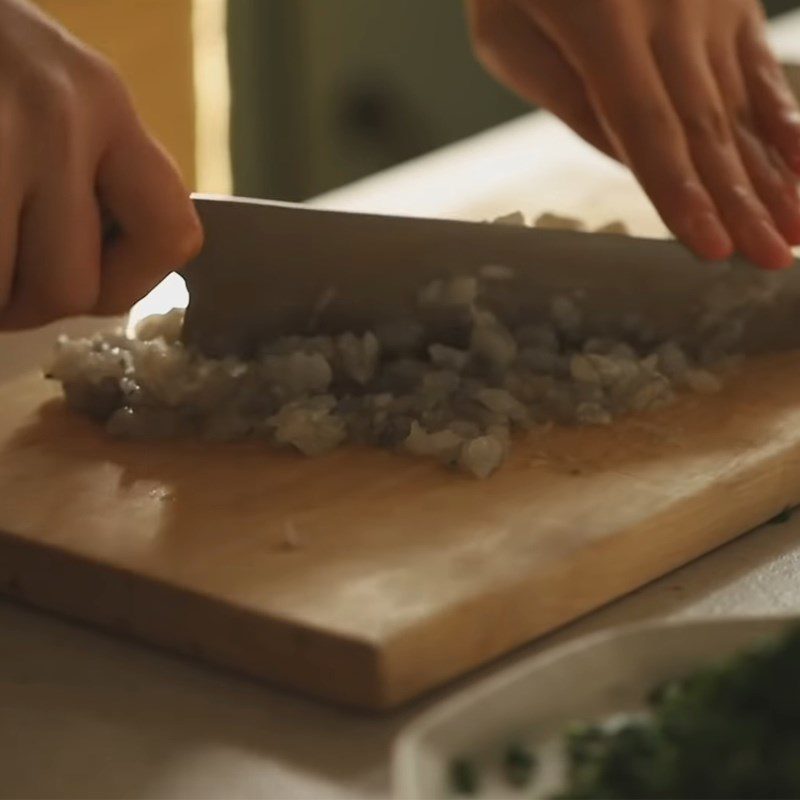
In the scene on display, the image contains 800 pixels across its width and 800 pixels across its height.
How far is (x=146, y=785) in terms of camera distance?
0.73 metres

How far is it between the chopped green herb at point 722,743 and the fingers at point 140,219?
19.8 inches

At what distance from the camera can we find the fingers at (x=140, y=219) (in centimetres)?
94

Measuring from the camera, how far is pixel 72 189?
91 cm

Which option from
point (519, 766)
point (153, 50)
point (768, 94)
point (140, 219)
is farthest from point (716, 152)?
point (153, 50)

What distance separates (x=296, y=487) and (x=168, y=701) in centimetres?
20

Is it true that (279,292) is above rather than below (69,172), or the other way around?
below

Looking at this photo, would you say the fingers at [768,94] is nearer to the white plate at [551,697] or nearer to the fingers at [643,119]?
the fingers at [643,119]

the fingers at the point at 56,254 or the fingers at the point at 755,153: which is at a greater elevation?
the fingers at the point at 56,254

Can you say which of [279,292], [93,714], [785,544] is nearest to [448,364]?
[279,292]

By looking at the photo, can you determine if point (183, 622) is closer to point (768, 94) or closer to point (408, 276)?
point (408, 276)

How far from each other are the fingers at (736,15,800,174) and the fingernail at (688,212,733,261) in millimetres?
241

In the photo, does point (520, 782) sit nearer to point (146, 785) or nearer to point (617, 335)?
point (146, 785)

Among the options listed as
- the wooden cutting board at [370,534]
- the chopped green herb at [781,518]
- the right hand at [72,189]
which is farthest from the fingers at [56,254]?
the chopped green herb at [781,518]

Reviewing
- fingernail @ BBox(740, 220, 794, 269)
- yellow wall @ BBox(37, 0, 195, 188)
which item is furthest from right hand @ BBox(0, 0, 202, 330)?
yellow wall @ BBox(37, 0, 195, 188)
